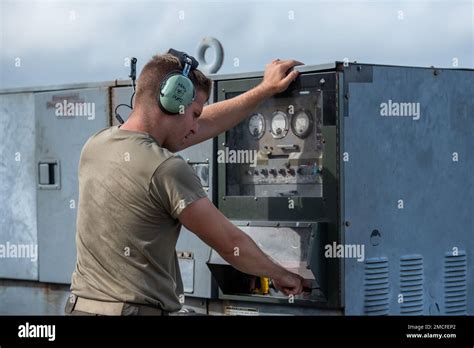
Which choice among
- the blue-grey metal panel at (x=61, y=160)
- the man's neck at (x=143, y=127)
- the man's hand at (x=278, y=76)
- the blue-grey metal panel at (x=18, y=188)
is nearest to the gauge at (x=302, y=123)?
the man's hand at (x=278, y=76)

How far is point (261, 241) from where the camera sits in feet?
14.9

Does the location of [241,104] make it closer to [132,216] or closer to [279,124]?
[279,124]

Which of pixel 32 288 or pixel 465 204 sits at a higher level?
pixel 465 204

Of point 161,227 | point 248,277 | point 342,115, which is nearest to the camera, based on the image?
point 161,227

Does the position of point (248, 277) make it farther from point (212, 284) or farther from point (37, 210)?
point (37, 210)

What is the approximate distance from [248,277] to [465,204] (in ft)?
3.98

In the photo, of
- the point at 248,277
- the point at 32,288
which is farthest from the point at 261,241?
the point at 32,288

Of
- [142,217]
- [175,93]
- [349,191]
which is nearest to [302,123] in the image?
[349,191]

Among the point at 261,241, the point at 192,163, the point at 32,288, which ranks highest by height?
the point at 192,163

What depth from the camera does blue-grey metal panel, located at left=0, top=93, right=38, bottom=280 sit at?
223 inches

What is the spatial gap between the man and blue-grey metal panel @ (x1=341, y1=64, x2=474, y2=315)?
2.89 ft

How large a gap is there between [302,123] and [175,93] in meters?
1.12

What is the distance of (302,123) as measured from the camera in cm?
455

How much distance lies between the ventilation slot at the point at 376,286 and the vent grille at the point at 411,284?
0.35 feet
